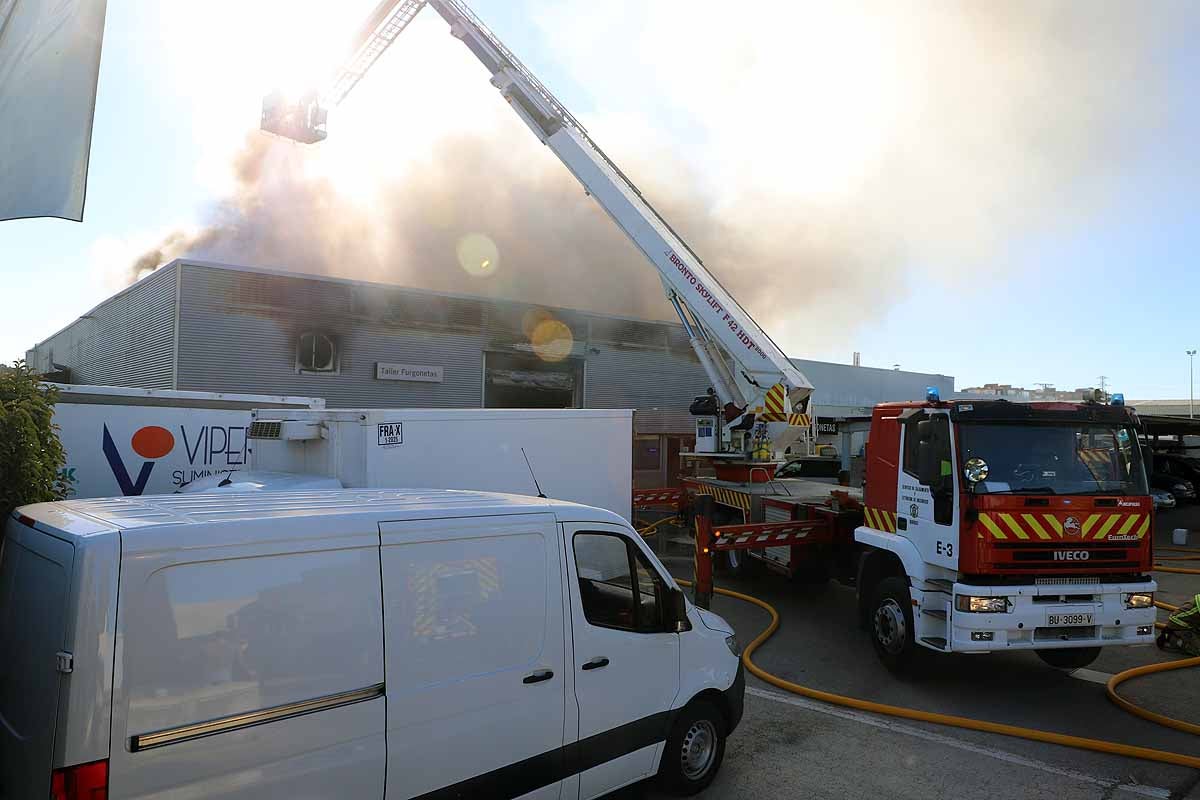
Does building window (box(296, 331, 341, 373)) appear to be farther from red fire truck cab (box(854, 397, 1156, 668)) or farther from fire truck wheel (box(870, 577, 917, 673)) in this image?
red fire truck cab (box(854, 397, 1156, 668))

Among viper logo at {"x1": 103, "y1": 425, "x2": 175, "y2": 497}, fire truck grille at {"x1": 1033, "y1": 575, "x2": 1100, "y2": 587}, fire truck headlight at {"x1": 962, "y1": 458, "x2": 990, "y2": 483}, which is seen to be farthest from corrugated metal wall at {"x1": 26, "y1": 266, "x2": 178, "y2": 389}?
fire truck grille at {"x1": 1033, "y1": 575, "x2": 1100, "y2": 587}

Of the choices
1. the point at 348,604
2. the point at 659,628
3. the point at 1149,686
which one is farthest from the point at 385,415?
the point at 1149,686

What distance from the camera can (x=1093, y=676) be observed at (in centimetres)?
655

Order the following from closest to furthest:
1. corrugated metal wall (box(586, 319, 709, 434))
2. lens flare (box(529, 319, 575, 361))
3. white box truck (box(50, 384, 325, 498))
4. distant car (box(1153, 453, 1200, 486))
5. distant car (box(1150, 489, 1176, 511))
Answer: white box truck (box(50, 384, 325, 498)), distant car (box(1150, 489, 1176, 511)), distant car (box(1153, 453, 1200, 486)), lens flare (box(529, 319, 575, 361)), corrugated metal wall (box(586, 319, 709, 434))

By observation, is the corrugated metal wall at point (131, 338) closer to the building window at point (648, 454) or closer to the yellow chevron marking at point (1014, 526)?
the building window at point (648, 454)

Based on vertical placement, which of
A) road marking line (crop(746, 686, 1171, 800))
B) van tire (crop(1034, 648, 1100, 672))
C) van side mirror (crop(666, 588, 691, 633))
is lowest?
road marking line (crop(746, 686, 1171, 800))

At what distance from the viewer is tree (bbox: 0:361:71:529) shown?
12.4 ft

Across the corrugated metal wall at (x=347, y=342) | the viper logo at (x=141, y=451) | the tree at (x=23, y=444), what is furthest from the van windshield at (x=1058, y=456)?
the corrugated metal wall at (x=347, y=342)

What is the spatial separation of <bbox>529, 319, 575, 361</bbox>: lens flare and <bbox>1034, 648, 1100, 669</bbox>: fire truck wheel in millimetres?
18750

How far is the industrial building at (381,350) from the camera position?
18.6 m

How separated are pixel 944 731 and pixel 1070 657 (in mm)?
2093

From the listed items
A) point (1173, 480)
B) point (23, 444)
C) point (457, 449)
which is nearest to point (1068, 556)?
point (457, 449)

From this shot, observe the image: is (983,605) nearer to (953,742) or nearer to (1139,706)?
(953,742)

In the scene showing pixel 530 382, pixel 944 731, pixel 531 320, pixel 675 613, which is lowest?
pixel 944 731
